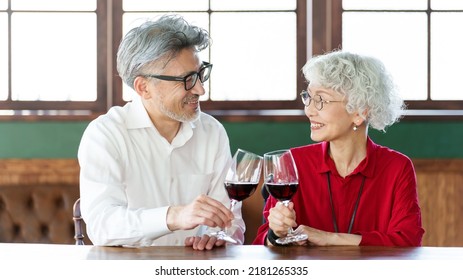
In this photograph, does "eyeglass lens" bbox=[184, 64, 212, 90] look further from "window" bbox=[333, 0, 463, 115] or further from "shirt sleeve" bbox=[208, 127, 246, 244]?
"window" bbox=[333, 0, 463, 115]

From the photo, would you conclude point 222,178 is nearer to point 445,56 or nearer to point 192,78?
point 192,78

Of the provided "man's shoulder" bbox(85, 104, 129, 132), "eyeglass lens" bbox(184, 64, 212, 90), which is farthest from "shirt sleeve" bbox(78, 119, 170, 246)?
"eyeglass lens" bbox(184, 64, 212, 90)

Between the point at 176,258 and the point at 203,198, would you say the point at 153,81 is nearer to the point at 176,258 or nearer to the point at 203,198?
the point at 203,198

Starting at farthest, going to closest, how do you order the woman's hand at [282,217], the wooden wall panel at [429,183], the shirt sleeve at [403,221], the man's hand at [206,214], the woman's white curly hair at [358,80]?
the wooden wall panel at [429,183] → the woman's white curly hair at [358,80] → the shirt sleeve at [403,221] → the woman's hand at [282,217] → the man's hand at [206,214]

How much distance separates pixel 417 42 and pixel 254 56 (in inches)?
35.3

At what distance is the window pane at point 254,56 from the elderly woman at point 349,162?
161cm

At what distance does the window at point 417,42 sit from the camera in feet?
14.7

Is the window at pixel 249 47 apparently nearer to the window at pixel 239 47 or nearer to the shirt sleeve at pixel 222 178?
the window at pixel 239 47

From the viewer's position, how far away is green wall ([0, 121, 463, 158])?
167 inches

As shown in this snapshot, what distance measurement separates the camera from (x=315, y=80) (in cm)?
281
